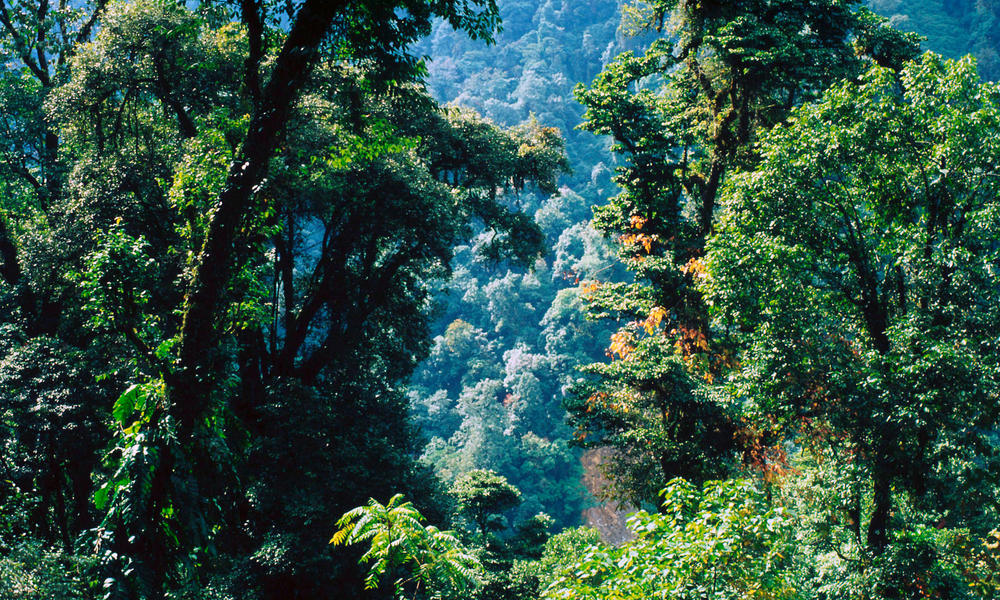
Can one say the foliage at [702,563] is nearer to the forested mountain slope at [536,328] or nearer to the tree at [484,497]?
the tree at [484,497]

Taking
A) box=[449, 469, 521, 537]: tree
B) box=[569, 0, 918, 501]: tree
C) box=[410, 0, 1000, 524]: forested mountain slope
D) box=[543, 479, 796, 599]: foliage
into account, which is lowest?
box=[543, 479, 796, 599]: foliage

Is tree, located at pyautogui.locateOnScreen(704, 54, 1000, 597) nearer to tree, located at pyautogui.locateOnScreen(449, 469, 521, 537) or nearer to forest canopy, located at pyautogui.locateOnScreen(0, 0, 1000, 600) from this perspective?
forest canopy, located at pyautogui.locateOnScreen(0, 0, 1000, 600)

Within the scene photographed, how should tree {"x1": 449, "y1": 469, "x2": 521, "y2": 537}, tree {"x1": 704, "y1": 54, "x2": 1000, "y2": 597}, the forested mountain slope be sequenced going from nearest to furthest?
tree {"x1": 704, "y1": 54, "x2": 1000, "y2": 597}, tree {"x1": 449, "y1": 469, "x2": 521, "y2": 537}, the forested mountain slope

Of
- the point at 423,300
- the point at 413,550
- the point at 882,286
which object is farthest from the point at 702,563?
the point at 423,300

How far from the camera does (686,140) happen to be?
15328 mm

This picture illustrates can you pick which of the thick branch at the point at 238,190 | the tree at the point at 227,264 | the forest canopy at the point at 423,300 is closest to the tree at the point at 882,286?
the forest canopy at the point at 423,300

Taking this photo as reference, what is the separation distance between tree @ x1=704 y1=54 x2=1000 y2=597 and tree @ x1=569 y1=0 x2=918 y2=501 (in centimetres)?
294

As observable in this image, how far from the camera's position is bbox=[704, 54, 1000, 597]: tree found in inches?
288

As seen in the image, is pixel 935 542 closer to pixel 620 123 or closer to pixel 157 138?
pixel 620 123

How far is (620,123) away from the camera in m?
14.6

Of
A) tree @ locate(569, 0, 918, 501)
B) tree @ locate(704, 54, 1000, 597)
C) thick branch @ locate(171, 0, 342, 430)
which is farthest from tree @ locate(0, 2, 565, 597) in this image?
tree @ locate(704, 54, 1000, 597)

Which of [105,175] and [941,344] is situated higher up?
[105,175]

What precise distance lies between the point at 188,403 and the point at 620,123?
43.8 feet

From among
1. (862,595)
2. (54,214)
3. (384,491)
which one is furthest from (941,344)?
(54,214)
